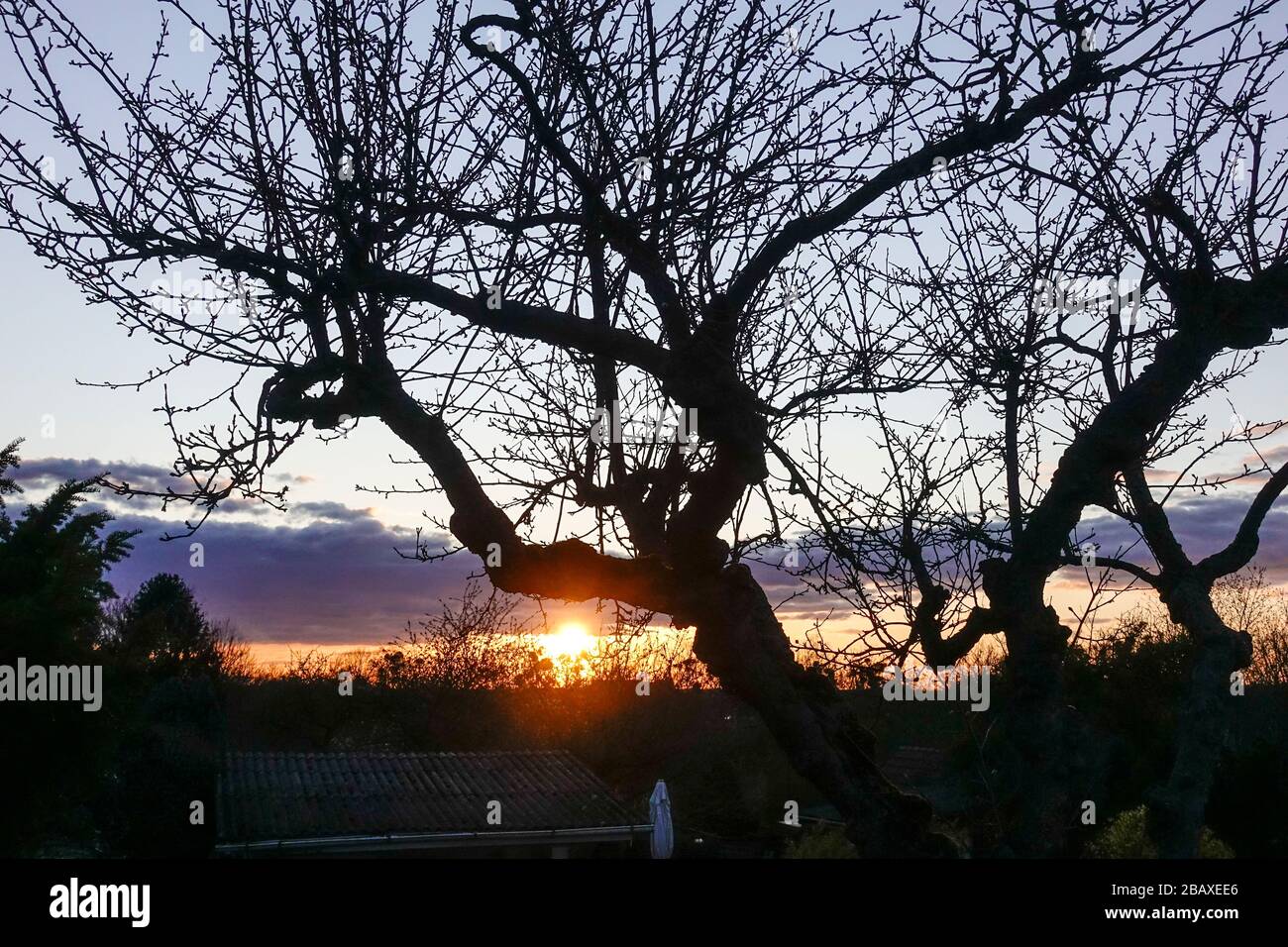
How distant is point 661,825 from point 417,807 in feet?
15.1

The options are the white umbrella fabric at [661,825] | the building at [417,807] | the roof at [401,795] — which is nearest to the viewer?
the building at [417,807]

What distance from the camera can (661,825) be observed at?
62.4ft

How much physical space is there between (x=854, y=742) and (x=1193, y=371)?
2228 mm

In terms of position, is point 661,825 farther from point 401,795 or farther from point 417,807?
point 401,795

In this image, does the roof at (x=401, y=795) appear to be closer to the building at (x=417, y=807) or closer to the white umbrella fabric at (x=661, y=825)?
the building at (x=417, y=807)

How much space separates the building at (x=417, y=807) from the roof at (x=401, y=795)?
21 mm

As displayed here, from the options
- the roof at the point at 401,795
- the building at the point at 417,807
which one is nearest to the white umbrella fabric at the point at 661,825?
the building at the point at 417,807

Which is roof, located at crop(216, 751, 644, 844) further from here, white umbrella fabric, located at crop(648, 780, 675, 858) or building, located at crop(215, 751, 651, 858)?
white umbrella fabric, located at crop(648, 780, 675, 858)

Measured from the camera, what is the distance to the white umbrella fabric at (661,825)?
1867 cm

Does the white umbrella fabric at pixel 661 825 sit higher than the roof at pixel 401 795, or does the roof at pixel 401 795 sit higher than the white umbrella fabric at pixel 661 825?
the roof at pixel 401 795

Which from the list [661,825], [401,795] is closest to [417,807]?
[401,795]

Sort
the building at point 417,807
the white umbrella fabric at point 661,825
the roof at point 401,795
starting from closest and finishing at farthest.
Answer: the building at point 417,807
the roof at point 401,795
the white umbrella fabric at point 661,825
